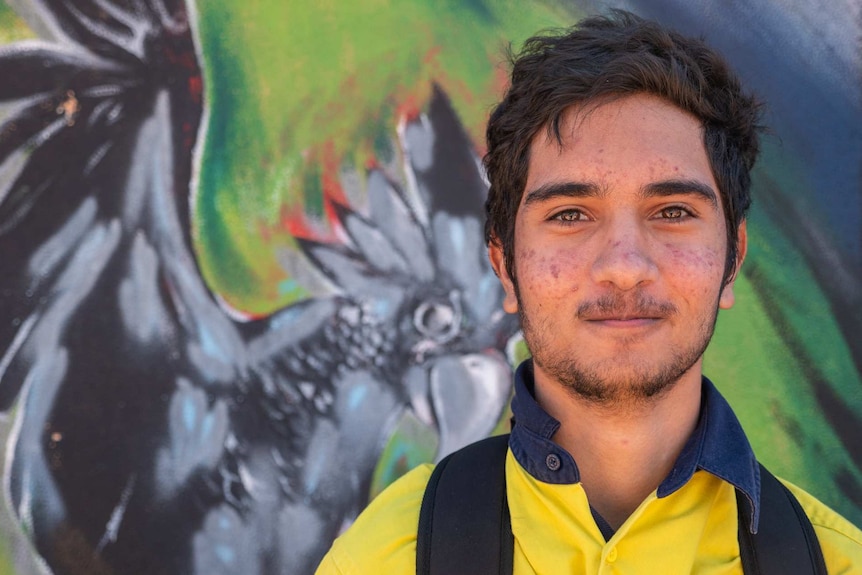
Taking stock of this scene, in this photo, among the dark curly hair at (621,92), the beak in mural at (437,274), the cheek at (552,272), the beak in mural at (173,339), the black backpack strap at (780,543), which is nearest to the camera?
the black backpack strap at (780,543)

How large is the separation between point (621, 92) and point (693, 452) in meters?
0.76

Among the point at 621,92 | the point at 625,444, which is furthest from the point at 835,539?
the point at 621,92

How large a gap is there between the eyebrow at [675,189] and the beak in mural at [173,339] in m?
1.11

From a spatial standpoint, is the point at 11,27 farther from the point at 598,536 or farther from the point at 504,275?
the point at 598,536

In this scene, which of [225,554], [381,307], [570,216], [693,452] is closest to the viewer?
[693,452]

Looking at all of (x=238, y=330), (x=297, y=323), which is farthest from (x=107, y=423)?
(x=297, y=323)

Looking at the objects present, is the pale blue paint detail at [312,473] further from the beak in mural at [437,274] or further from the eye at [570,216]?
the eye at [570,216]

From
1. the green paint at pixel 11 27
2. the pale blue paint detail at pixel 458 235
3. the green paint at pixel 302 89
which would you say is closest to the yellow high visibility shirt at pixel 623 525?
the pale blue paint detail at pixel 458 235

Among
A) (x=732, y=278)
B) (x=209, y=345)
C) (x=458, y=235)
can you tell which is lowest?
(x=209, y=345)

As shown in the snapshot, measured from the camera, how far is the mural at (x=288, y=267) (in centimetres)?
257

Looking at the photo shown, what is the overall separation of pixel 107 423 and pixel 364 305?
2.90 ft

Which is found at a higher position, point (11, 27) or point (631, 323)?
point (11, 27)

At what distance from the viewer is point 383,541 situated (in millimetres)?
1608

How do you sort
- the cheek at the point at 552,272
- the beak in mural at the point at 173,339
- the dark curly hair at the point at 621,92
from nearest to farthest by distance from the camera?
the cheek at the point at 552,272, the dark curly hair at the point at 621,92, the beak in mural at the point at 173,339
